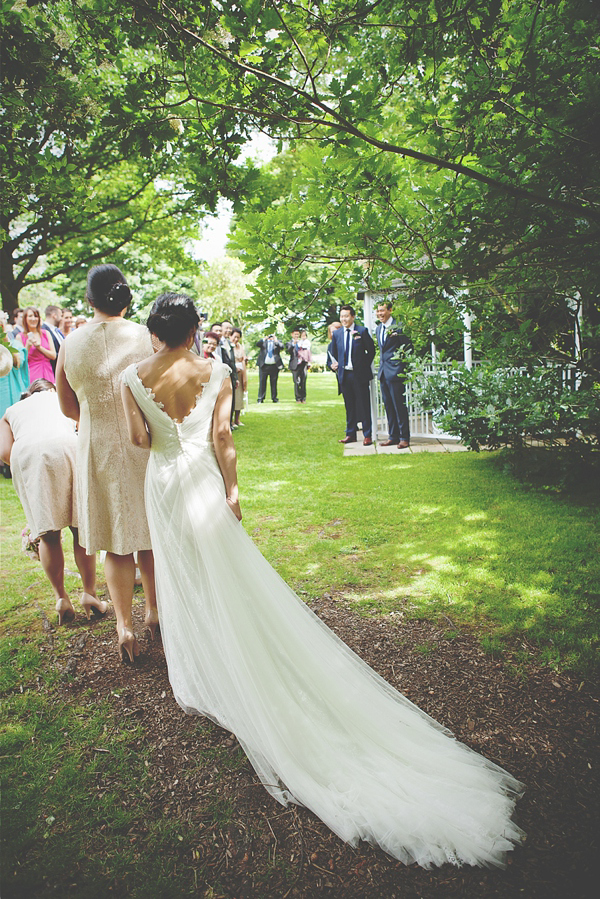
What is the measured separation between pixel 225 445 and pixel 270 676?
4.05ft

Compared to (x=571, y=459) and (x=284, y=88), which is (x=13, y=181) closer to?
(x=284, y=88)

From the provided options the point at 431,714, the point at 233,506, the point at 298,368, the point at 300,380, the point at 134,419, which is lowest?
the point at 431,714

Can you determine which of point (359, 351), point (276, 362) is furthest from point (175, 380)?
point (276, 362)

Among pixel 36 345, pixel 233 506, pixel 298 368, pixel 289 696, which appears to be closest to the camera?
pixel 289 696

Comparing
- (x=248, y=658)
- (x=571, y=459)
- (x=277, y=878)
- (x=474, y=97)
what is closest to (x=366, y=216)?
(x=474, y=97)

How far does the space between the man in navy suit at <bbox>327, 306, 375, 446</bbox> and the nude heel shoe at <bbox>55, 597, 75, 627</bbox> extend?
7345 millimetres

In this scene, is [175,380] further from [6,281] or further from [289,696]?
[6,281]

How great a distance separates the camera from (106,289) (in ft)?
11.5

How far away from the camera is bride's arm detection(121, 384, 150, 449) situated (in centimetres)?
314

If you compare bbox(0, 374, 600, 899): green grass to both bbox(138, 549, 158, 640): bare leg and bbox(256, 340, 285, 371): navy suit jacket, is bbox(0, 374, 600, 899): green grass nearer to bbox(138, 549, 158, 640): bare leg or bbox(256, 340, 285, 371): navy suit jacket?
bbox(138, 549, 158, 640): bare leg

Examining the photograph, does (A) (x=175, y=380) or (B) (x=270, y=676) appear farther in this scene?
(A) (x=175, y=380)

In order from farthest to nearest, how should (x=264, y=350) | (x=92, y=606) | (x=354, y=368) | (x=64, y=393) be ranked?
1. (x=264, y=350)
2. (x=354, y=368)
3. (x=92, y=606)
4. (x=64, y=393)

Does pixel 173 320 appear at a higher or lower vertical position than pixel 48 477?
higher

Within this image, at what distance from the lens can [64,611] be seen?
4348mm
